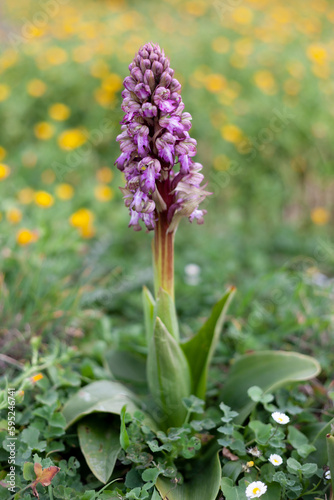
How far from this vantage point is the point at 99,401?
1.80 metres

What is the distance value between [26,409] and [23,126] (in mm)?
3101

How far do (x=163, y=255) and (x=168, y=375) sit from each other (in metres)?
0.44

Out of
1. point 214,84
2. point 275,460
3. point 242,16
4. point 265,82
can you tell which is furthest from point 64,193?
point 242,16

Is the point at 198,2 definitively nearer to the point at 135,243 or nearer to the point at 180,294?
the point at 135,243

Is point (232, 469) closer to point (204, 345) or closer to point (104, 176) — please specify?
point (204, 345)

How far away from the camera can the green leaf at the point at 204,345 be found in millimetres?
1836

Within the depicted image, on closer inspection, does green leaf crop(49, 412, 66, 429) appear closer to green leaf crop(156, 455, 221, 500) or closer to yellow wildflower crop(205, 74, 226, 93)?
green leaf crop(156, 455, 221, 500)

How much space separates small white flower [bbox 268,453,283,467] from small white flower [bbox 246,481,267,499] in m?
0.10

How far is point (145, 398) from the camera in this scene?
2.02m

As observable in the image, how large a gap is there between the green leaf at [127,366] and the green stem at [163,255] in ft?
1.96

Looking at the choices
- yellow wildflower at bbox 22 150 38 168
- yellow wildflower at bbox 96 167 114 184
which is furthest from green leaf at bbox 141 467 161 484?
yellow wildflower at bbox 22 150 38 168

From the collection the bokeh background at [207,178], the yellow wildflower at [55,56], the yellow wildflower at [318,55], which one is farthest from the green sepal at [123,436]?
the yellow wildflower at [318,55]

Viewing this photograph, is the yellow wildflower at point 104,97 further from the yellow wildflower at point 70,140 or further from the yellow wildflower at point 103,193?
the yellow wildflower at point 103,193

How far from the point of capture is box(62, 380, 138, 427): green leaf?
173 centimetres
